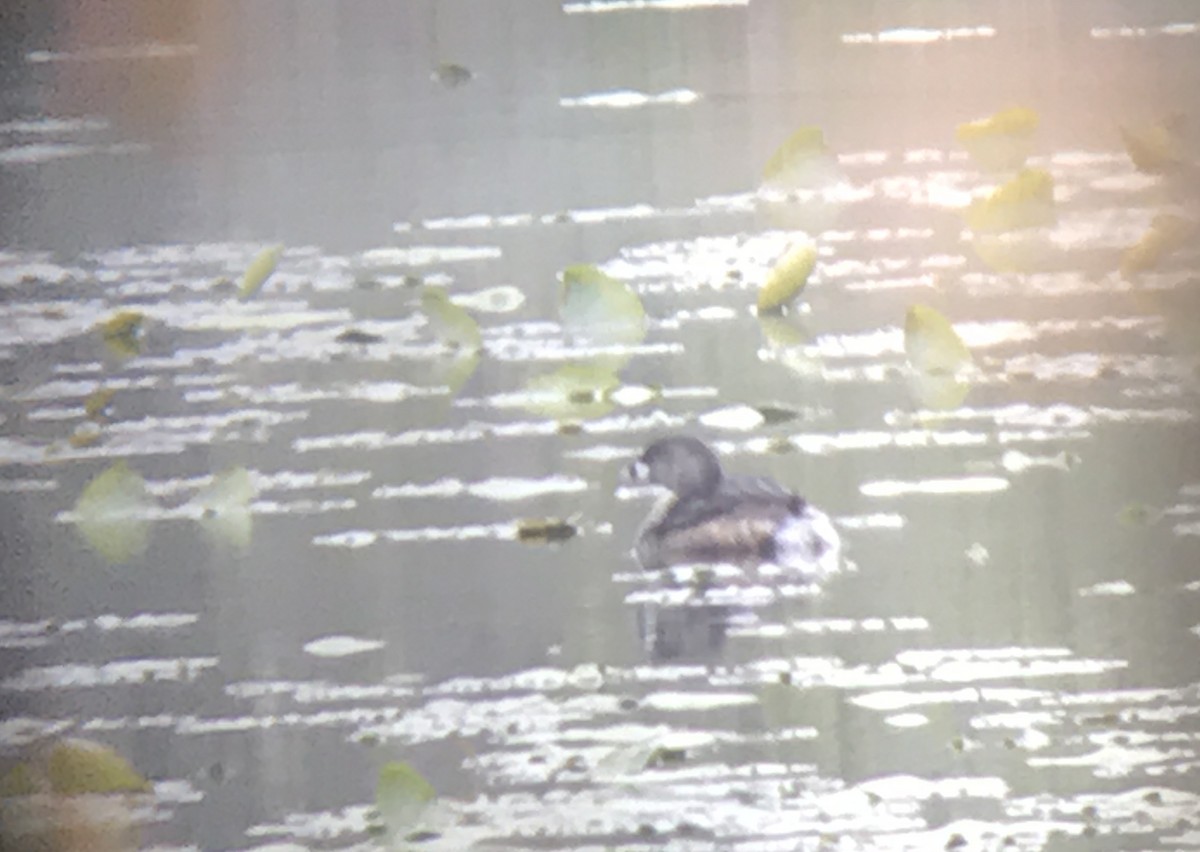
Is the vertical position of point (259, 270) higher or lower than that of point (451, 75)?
lower

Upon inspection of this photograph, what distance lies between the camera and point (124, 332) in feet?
2.50

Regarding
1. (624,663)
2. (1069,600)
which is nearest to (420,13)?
(624,663)

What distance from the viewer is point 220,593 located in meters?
0.74

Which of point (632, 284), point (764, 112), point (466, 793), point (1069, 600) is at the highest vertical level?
point (764, 112)

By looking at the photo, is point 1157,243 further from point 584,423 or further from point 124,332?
point 124,332

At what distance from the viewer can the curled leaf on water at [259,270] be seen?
763 mm

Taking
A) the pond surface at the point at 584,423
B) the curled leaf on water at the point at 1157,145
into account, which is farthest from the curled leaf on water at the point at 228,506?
the curled leaf on water at the point at 1157,145

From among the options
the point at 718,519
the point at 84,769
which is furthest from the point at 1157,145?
the point at 84,769

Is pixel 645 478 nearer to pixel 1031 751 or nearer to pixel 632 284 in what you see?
pixel 632 284

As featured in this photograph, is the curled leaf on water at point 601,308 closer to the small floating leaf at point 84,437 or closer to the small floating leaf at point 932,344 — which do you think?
the small floating leaf at point 932,344

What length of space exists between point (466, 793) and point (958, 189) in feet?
1.81

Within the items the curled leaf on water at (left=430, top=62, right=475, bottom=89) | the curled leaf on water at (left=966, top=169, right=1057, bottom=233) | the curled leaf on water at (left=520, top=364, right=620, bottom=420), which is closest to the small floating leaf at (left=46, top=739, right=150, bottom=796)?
the curled leaf on water at (left=520, top=364, right=620, bottom=420)

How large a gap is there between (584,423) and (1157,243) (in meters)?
0.43

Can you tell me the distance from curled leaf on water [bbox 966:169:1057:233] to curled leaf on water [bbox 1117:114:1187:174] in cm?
6
